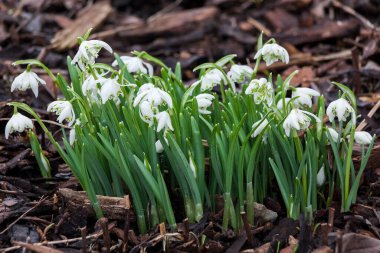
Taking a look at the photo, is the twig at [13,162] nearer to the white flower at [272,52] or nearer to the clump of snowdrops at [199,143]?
the clump of snowdrops at [199,143]

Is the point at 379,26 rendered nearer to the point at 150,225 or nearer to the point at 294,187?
the point at 294,187

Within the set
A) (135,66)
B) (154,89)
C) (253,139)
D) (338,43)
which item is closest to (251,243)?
(253,139)

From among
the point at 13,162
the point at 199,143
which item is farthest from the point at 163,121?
the point at 13,162

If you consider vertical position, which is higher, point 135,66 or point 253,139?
point 135,66

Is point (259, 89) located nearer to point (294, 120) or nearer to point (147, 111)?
point (294, 120)

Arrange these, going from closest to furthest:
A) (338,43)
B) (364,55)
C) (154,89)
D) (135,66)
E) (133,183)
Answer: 1. (154,89)
2. (133,183)
3. (135,66)
4. (364,55)
5. (338,43)

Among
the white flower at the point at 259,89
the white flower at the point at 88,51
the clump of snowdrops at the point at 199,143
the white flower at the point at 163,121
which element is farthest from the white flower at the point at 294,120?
the white flower at the point at 88,51
